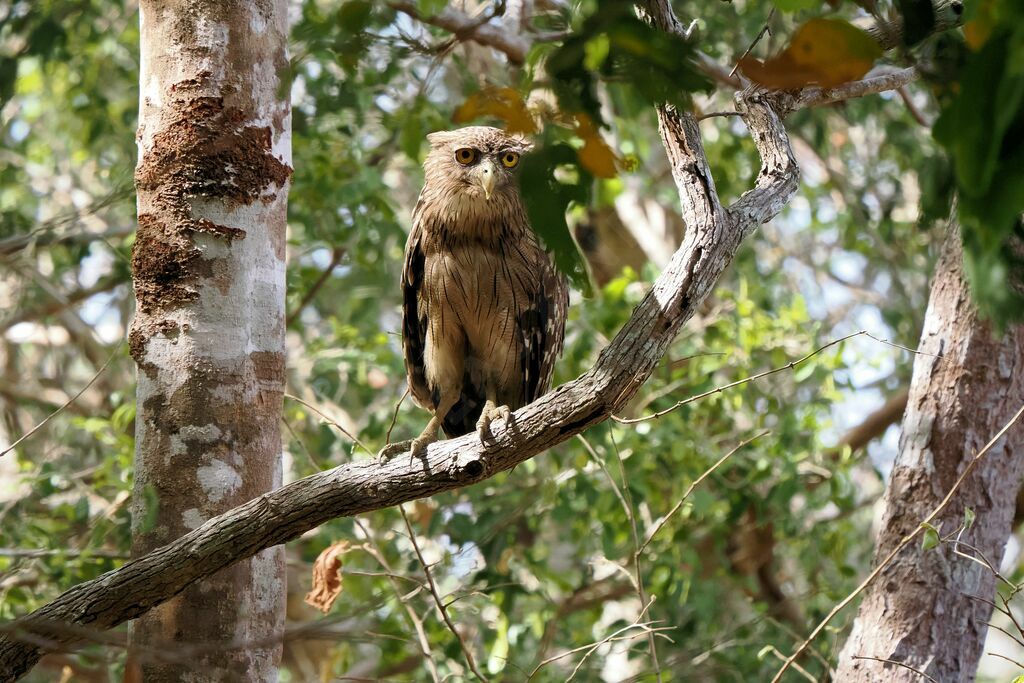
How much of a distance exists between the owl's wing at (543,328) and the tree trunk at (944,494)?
4.38 feet

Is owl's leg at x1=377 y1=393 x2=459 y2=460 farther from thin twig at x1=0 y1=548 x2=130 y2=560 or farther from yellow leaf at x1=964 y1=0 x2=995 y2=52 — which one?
yellow leaf at x1=964 y1=0 x2=995 y2=52

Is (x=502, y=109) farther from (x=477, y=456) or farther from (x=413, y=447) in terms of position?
(x=413, y=447)

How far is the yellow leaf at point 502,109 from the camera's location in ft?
4.14

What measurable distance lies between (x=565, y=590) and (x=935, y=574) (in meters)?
2.29

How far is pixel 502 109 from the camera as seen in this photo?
127 cm

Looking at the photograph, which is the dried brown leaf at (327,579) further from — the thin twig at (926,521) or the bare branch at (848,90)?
the bare branch at (848,90)

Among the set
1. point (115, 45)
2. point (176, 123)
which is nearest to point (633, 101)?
point (176, 123)

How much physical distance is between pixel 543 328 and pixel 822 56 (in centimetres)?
290

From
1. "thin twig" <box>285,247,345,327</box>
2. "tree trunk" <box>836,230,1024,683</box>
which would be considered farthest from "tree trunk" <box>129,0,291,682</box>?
"thin twig" <box>285,247,345,327</box>

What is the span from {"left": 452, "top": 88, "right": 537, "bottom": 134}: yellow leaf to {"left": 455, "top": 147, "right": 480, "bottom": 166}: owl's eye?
2.54m

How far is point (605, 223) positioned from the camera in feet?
25.5

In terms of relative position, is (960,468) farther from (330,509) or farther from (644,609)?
(330,509)

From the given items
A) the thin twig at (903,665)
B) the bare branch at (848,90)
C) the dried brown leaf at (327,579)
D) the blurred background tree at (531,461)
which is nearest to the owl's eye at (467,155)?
the blurred background tree at (531,461)

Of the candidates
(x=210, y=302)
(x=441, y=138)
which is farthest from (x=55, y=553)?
(x=441, y=138)
